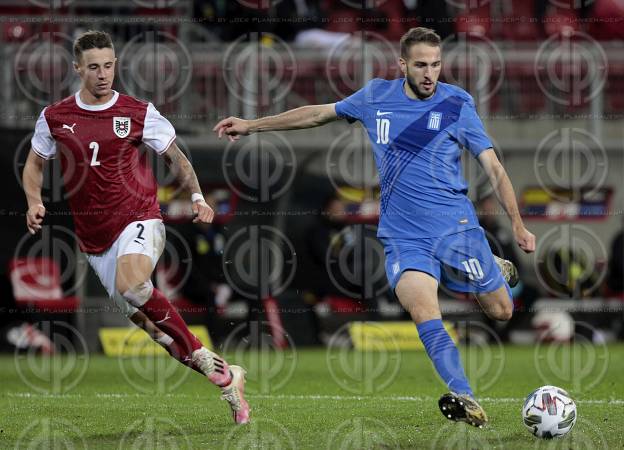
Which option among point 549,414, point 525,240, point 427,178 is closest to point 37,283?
point 427,178

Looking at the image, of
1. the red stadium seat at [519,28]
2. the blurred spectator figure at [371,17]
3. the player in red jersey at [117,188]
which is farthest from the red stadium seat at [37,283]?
the red stadium seat at [519,28]

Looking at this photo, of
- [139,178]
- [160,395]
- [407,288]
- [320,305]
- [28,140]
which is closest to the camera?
[407,288]

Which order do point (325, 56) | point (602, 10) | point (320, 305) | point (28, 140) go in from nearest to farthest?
point (28, 140), point (320, 305), point (325, 56), point (602, 10)

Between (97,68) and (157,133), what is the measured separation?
580 millimetres

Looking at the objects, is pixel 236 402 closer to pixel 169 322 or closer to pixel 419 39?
pixel 169 322

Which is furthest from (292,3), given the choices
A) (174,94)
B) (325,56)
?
(174,94)

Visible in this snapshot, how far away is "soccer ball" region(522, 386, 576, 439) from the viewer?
7387 millimetres

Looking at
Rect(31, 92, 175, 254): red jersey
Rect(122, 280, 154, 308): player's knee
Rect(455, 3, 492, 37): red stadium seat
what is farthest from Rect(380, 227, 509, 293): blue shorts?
Rect(455, 3, 492, 37): red stadium seat

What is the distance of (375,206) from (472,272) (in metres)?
8.69

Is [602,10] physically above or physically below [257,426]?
above

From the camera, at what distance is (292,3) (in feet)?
59.8

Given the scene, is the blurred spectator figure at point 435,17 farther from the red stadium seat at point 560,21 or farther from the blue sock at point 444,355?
the blue sock at point 444,355

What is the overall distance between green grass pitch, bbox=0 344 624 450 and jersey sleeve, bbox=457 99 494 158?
5.70ft

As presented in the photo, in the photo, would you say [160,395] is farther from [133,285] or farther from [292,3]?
[292,3]
